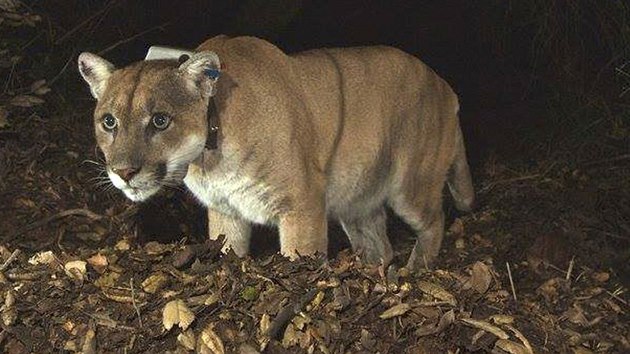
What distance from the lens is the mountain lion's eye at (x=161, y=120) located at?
4.39 metres

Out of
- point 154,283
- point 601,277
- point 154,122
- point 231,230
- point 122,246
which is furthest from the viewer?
point 601,277

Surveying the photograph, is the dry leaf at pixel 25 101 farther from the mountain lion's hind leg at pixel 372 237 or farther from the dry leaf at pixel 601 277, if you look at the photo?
the dry leaf at pixel 601 277

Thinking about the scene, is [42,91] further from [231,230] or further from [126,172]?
[126,172]

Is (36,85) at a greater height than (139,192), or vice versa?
(139,192)

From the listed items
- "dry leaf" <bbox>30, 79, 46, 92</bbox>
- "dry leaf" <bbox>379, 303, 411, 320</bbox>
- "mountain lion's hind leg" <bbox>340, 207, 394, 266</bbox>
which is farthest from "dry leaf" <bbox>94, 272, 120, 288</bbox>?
"dry leaf" <bbox>30, 79, 46, 92</bbox>

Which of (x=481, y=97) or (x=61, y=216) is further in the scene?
(x=481, y=97)

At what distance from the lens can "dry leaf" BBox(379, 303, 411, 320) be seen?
3.72 m

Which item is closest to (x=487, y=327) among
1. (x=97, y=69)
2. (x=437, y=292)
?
(x=437, y=292)

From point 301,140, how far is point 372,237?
4.67 ft

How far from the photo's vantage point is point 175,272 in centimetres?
389

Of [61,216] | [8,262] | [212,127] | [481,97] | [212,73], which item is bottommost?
[481,97]

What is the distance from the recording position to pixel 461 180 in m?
6.14

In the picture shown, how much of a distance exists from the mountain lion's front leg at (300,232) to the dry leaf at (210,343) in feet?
4.08

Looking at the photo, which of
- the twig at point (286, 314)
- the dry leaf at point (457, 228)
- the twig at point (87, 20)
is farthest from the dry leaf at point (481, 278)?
the twig at point (87, 20)
